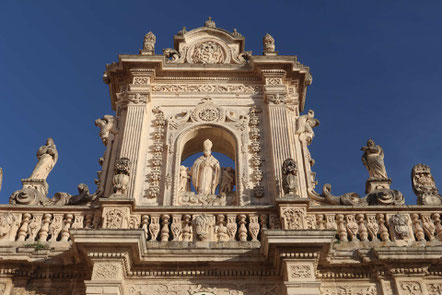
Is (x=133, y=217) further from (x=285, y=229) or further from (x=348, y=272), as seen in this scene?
(x=348, y=272)

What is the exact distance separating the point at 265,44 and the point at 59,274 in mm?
8279

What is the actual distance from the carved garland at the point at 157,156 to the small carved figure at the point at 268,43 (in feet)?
11.7

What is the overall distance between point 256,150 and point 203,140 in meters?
1.69

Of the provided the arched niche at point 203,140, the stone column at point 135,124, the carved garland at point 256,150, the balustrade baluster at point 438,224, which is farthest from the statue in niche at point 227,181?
the balustrade baluster at point 438,224

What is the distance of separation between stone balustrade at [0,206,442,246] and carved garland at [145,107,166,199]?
1053 millimetres

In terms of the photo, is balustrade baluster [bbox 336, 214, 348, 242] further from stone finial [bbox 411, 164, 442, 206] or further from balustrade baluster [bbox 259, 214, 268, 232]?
stone finial [bbox 411, 164, 442, 206]

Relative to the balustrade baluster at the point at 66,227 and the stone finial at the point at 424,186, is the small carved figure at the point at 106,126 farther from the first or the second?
the stone finial at the point at 424,186

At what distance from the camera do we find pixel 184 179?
11570 mm

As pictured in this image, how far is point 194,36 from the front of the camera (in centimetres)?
1452

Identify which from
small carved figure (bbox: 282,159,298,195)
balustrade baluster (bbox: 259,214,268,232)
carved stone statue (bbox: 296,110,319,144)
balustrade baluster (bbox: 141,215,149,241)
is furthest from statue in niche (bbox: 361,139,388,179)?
balustrade baluster (bbox: 141,215,149,241)

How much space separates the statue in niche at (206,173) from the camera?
1134 cm

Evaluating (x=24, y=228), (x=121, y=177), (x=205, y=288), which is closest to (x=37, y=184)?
(x=24, y=228)

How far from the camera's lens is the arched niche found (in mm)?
11095

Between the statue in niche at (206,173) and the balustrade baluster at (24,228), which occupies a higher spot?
the statue in niche at (206,173)
